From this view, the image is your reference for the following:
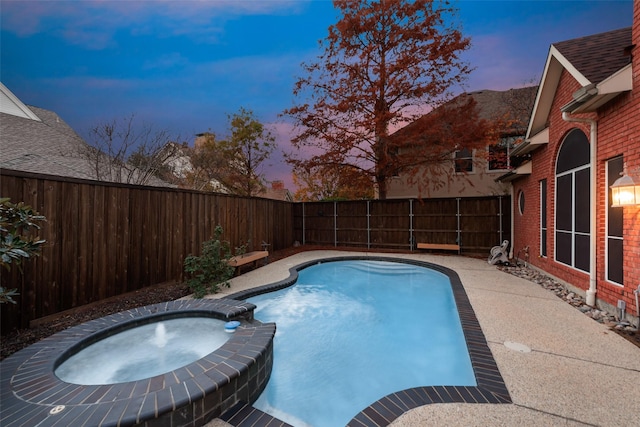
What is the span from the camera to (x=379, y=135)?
11.2m

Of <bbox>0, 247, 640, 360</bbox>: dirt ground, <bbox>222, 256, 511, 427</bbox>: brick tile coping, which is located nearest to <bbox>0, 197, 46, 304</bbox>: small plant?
<bbox>0, 247, 640, 360</bbox>: dirt ground

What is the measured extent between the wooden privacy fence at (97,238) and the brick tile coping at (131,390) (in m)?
1.19

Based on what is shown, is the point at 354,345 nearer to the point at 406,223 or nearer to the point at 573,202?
the point at 573,202

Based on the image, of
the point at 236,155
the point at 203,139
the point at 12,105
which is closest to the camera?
the point at 12,105

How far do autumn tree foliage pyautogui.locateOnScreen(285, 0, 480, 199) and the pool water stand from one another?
6.43m

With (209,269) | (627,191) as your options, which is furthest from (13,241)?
(627,191)

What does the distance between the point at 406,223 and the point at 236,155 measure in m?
10.4

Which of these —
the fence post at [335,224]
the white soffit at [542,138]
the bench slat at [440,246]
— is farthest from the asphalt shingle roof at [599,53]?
the fence post at [335,224]

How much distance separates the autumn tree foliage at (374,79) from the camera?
10.8m

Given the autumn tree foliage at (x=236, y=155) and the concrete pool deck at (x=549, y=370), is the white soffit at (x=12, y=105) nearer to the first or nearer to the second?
the autumn tree foliage at (x=236, y=155)

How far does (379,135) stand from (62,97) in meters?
12.0

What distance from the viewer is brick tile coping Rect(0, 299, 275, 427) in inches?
77.1

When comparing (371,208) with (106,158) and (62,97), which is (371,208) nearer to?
(106,158)

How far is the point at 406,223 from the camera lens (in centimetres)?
1149
